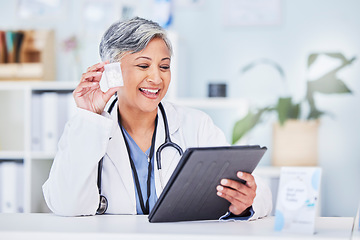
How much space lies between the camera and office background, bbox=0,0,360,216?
3689mm

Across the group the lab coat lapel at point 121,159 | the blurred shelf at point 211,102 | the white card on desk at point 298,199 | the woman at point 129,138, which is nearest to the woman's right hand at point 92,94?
the woman at point 129,138

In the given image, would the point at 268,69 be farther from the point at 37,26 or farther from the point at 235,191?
the point at 235,191

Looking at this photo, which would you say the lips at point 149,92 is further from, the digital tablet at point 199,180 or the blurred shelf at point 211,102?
the blurred shelf at point 211,102

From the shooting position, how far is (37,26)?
13.2 ft

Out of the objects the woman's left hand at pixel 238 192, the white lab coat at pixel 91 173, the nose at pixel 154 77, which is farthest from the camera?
the nose at pixel 154 77

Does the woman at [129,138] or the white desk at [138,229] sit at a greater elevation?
the woman at [129,138]

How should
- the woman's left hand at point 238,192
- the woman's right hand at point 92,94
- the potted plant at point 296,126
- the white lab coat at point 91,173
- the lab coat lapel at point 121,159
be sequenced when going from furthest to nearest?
the potted plant at point 296,126
the lab coat lapel at point 121,159
the woman's right hand at point 92,94
the white lab coat at point 91,173
the woman's left hand at point 238,192

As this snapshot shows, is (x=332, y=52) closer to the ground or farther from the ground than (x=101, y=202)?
farther from the ground

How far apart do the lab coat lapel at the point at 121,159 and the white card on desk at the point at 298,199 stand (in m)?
0.77

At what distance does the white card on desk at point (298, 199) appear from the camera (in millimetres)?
1209

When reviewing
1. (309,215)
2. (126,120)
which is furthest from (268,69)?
(309,215)

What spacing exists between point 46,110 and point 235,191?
7.76 feet

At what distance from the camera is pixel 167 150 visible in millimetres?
1986

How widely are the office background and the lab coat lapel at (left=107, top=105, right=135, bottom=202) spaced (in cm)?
164
